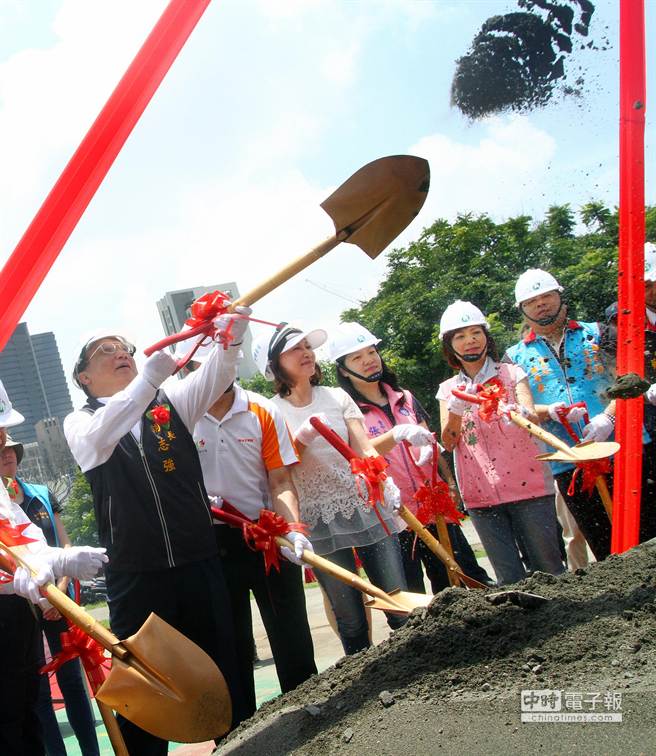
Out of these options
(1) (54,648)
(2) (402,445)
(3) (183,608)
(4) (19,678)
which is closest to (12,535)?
(4) (19,678)

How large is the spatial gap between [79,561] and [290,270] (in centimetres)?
117

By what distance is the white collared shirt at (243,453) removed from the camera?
346 cm

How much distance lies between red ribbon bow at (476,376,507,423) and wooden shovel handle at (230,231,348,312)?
1439 mm

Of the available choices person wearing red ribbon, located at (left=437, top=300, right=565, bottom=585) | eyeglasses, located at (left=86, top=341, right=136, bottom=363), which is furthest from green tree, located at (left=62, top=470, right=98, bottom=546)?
eyeglasses, located at (left=86, top=341, right=136, bottom=363)

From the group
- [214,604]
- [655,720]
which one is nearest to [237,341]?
[214,604]

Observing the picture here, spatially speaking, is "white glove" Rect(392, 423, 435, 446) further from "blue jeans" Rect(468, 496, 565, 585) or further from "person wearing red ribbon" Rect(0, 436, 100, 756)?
"person wearing red ribbon" Rect(0, 436, 100, 756)

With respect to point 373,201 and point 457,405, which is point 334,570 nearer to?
point 457,405

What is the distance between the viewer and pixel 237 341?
3016mm

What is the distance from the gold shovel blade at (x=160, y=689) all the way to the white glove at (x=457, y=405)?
6.38ft

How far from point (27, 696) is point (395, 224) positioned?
83.1 inches

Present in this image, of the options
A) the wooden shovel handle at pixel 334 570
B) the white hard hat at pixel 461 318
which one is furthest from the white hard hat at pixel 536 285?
the wooden shovel handle at pixel 334 570

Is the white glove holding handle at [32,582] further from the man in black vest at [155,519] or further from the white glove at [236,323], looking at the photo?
the white glove at [236,323]

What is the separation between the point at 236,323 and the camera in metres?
2.93

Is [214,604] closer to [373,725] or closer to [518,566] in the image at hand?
[373,725]
